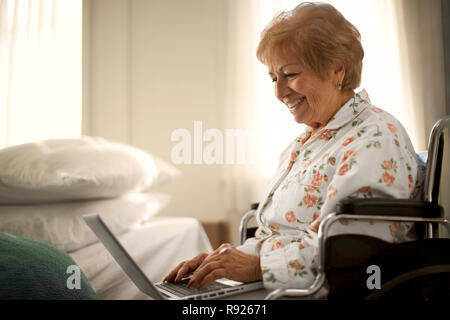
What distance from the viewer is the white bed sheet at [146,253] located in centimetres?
94

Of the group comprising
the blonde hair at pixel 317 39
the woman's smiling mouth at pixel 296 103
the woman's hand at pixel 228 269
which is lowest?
the woman's hand at pixel 228 269

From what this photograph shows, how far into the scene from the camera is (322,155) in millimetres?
721

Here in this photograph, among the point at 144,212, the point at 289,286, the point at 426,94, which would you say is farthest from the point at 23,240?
the point at 426,94

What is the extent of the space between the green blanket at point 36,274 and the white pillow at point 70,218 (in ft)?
0.60

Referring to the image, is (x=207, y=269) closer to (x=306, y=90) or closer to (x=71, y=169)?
(x=306, y=90)

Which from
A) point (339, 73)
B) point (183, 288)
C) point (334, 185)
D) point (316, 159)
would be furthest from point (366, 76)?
point (183, 288)

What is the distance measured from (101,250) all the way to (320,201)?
0.60 m

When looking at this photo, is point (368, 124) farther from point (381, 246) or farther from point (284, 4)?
point (284, 4)

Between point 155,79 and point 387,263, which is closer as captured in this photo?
point 387,263

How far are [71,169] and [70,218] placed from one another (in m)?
0.12

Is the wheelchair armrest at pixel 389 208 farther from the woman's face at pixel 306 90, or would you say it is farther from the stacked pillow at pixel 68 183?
the stacked pillow at pixel 68 183

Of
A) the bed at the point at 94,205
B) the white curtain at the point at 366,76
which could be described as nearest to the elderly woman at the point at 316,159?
the white curtain at the point at 366,76

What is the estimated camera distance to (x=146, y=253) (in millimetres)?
1050

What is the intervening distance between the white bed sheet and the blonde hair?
510 mm
